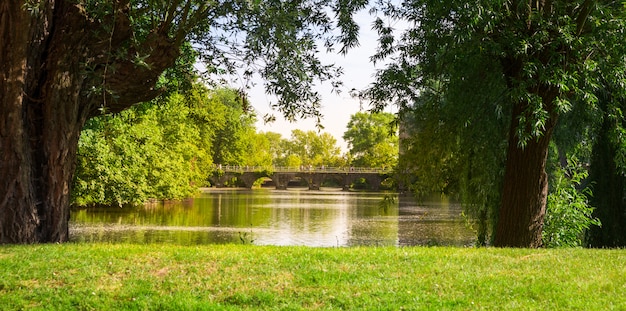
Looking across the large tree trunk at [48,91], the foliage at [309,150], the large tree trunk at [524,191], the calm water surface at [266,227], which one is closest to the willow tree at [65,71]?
the large tree trunk at [48,91]

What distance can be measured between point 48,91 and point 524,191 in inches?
301

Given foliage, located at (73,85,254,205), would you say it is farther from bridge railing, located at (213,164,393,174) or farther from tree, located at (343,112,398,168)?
tree, located at (343,112,398,168)

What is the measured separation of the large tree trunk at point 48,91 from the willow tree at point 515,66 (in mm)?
4177

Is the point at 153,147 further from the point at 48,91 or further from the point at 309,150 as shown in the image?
the point at 309,150

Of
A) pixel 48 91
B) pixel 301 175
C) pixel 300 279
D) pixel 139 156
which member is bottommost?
pixel 300 279

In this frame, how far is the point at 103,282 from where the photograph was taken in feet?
22.7

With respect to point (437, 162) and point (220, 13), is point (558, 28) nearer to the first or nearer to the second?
point (437, 162)

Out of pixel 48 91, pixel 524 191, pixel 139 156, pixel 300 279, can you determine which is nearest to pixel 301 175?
pixel 139 156

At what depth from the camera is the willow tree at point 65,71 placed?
9172mm

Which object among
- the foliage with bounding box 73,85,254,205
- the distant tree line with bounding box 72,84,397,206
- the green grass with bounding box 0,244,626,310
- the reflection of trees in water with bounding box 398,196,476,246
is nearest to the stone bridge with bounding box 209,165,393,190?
the distant tree line with bounding box 72,84,397,206

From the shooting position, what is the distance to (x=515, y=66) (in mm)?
10180

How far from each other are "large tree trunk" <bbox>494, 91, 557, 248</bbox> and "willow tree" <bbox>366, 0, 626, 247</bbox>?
16 millimetres

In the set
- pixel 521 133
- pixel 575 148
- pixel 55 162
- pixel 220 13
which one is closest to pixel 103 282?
pixel 55 162

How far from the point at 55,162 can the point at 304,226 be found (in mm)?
17469
